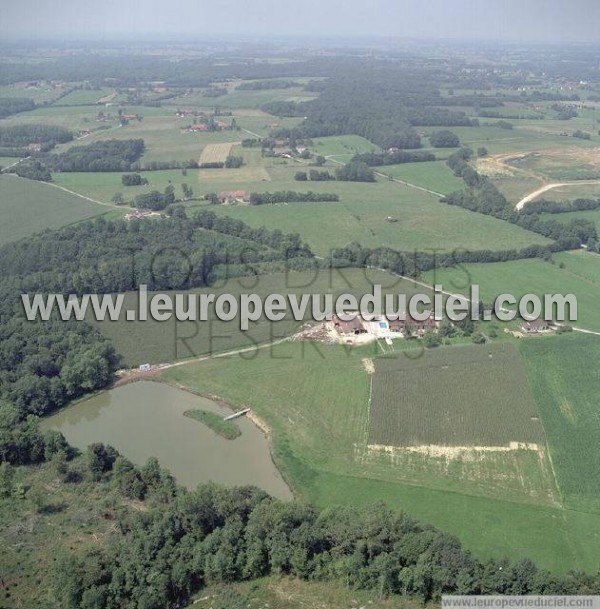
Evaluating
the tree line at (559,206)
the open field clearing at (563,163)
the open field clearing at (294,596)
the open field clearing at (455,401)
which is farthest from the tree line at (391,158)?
the open field clearing at (294,596)

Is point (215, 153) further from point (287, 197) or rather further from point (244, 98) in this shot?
point (244, 98)

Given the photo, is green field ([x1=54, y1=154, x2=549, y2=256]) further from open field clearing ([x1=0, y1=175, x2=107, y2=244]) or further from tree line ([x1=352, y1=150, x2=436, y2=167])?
tree line ([x1=352, y1=150, x2=436, y2=167])

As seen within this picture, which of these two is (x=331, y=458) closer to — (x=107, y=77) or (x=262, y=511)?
(x=262, y=511)

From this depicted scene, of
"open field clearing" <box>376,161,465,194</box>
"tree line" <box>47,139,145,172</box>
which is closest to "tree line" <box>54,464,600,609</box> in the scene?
"open field clearing" <box>376,161,465,194</box>

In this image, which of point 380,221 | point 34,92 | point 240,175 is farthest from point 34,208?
point 34,92

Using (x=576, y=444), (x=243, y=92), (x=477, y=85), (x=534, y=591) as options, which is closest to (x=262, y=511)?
(x=534, y=591)

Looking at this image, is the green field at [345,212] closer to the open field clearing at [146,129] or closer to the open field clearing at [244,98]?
the open field clearing at [146,129]
